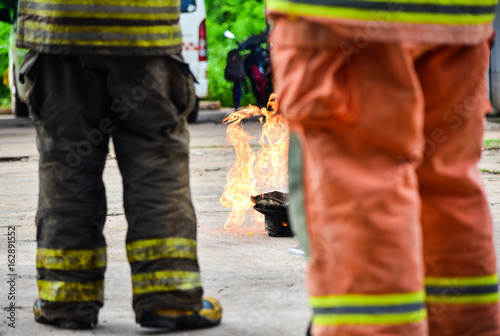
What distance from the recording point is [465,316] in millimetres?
2510

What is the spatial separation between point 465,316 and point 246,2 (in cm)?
2174

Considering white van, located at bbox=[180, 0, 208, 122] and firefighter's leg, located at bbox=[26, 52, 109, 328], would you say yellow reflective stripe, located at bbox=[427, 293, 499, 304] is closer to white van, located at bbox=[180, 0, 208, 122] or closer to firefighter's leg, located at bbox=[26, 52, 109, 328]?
firefighter's leg, located at bbox=[26, 52, 109, 328]

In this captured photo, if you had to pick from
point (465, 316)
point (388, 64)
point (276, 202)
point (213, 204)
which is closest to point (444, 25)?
point (388, 64)

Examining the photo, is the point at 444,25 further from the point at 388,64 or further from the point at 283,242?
the point at 283,242

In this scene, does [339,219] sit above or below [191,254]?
above

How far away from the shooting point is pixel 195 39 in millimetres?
14156

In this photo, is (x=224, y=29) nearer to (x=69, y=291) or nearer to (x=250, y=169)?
(x=250, y=169)

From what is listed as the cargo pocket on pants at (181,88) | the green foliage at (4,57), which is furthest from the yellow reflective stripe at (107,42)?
the green foliage at (4,57)

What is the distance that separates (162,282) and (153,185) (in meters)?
0.34

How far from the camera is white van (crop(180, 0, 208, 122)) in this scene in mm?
14070

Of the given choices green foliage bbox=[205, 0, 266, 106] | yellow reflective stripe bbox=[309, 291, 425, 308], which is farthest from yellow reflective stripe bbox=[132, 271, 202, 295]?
green foliage bbox=[205, 0, 266, 106]

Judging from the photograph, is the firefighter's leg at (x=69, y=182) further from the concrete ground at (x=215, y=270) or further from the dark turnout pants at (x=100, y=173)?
the concrete ground at (x=215, y=270)

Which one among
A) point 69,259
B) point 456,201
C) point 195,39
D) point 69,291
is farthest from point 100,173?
point 195,39

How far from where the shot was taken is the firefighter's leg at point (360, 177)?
85.3 inches
